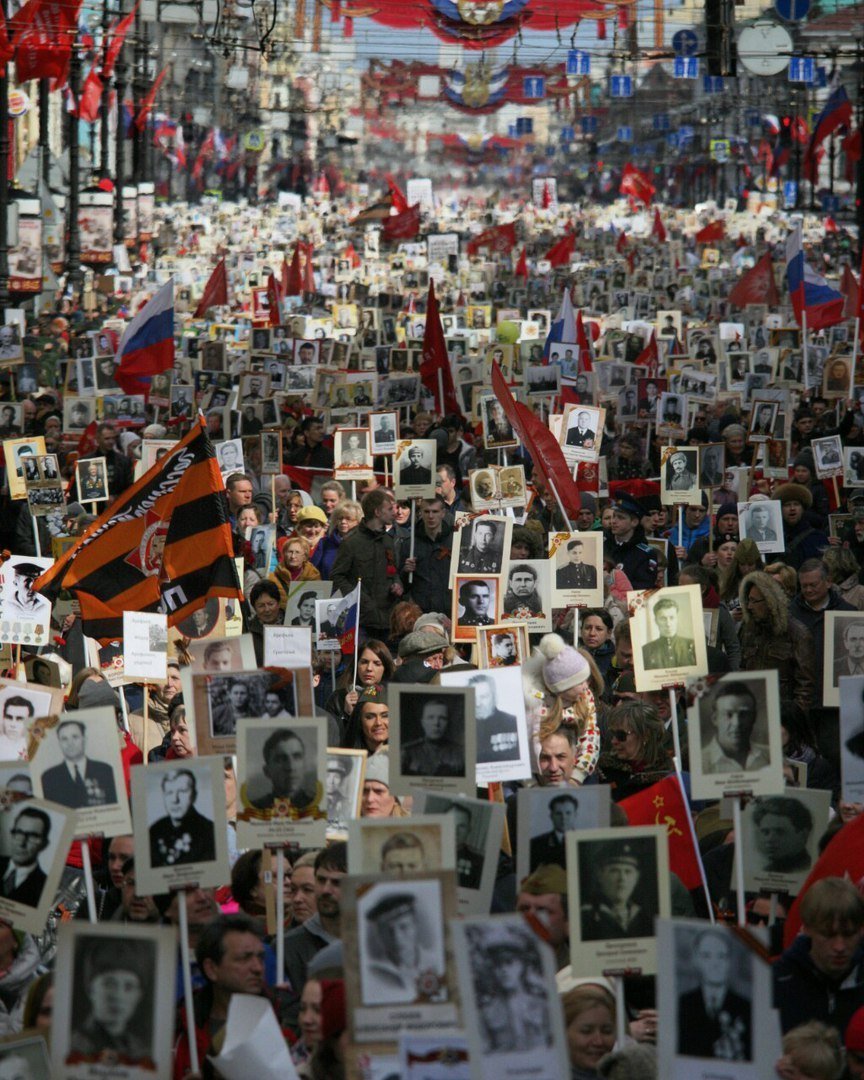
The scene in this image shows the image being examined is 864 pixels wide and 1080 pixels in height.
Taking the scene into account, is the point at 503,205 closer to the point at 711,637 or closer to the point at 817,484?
the point at 817,484

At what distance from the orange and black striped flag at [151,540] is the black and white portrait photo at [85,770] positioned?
2.78 meters

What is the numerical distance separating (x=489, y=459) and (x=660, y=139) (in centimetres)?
10469

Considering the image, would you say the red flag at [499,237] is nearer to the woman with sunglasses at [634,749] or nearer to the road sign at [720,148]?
the woman with sunglasses at [634,749]

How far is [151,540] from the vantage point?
367 inches

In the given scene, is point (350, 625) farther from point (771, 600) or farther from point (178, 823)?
point (178, 823)

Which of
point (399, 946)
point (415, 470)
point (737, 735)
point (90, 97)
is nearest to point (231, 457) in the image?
point (415, 470)

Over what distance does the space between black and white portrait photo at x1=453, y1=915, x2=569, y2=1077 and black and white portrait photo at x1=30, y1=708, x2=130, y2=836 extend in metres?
2.37

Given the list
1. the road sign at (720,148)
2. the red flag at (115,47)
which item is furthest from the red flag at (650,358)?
the road sign at (720,148)

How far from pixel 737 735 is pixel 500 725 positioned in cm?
123

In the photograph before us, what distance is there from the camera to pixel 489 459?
53.8 feet

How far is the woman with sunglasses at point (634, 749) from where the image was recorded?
307 inches

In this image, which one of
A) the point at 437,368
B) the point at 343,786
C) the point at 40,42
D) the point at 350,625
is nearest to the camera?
the point at 343,786

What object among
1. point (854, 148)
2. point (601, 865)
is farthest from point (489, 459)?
point (854, 148)

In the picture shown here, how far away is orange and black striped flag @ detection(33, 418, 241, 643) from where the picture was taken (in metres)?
9.26
